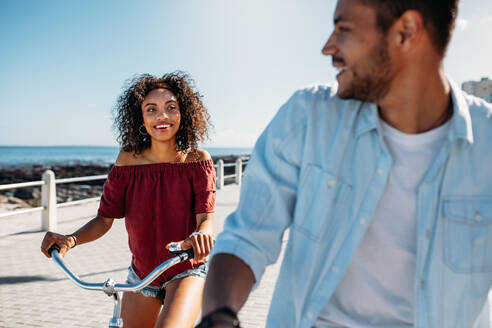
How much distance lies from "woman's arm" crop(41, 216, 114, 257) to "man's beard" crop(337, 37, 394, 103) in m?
1.61

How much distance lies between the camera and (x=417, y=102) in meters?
1.45

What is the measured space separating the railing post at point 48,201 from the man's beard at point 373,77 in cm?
868

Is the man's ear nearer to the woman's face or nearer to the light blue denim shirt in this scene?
the light blue denim shirt

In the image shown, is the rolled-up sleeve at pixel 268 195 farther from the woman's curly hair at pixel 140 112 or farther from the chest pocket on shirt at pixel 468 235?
the woman's curly hair at pixel 140 112

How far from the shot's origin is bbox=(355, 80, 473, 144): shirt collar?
1.42m

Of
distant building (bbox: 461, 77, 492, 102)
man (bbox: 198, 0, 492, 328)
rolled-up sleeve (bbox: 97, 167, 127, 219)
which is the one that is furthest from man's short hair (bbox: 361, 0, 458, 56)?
distant building (bbox: 461, 77, 492, 102)

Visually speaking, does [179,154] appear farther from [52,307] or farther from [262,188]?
[52,307]

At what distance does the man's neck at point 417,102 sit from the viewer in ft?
4.66

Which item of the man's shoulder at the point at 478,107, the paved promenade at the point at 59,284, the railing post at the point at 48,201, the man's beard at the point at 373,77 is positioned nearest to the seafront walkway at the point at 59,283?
the paved promenade at the point at 59,284

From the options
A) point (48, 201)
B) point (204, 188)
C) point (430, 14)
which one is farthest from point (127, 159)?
point (48, 201)

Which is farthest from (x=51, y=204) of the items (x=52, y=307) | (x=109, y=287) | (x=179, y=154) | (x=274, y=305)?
(x=274, y=305)

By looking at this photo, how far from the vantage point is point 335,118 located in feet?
4.78

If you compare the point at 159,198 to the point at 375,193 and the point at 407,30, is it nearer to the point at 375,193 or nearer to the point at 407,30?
the point at 375,193

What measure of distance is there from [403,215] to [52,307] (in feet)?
16.7
